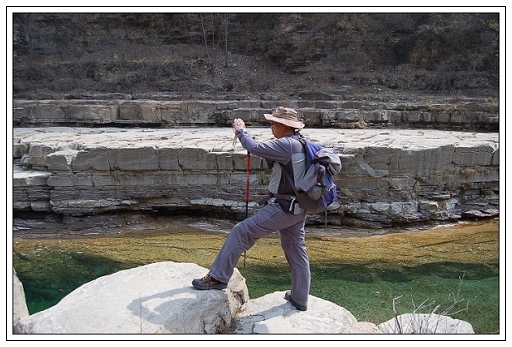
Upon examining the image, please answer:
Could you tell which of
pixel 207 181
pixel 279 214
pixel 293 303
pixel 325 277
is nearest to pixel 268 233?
pixel 279 214

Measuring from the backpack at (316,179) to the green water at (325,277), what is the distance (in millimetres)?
2094

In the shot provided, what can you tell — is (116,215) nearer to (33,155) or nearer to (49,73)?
(33,155)

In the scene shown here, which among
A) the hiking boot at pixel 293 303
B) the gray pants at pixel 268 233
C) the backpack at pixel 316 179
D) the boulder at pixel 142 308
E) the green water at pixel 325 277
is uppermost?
the backpack at pixel 316 179

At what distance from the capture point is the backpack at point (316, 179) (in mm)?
3500

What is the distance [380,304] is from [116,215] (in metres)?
5.25

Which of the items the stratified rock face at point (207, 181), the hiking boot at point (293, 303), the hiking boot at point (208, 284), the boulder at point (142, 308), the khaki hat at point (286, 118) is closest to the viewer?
the boulder at point (142, 308)

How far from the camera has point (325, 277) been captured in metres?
6.18

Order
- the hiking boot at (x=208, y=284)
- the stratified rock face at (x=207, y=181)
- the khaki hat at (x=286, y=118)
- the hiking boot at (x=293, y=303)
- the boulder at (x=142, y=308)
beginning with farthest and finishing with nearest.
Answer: the stratified rock face at (x=207, y=181)
the hiking boot at (x=293, y=303)
the hiking boot at (x=208, y=284)
the khaki hat at (x=286, y=118)
the boulder at (x=142, y=308)

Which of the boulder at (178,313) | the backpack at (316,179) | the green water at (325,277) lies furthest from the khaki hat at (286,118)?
the green water at (325,277)

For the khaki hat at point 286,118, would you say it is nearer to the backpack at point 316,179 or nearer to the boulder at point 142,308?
the backpack at point 316,179

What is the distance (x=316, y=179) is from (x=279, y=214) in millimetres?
417

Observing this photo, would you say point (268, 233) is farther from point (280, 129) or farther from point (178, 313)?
point (178, 313)

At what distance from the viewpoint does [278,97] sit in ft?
57.8

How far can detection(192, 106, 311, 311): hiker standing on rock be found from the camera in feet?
11.6
